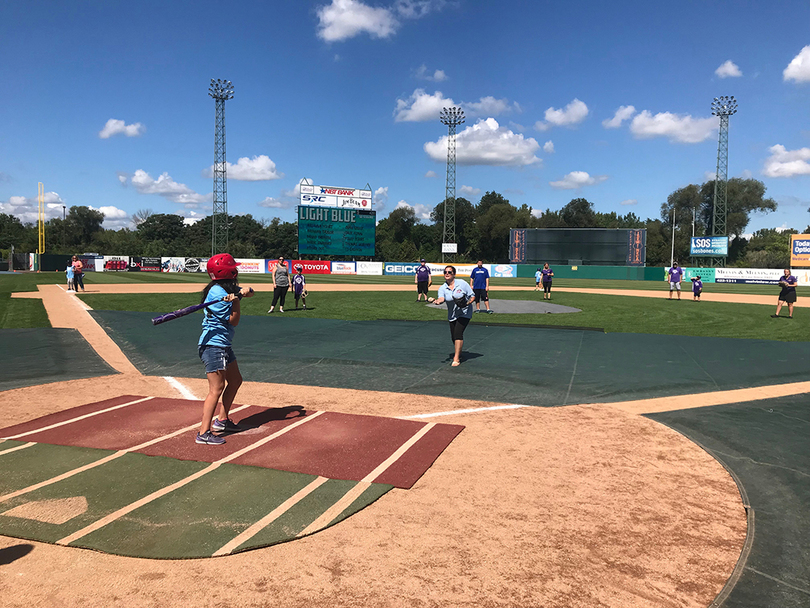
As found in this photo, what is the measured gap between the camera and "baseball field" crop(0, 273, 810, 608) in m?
3.33

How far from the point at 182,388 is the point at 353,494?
16.7ft

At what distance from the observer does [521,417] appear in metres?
7.15

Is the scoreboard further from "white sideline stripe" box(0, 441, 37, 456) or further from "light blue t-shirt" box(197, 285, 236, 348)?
"light blue t-shirt" box(197, 285, 236, 348)

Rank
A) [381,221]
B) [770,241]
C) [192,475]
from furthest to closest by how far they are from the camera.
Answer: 1. [381,221]
2. [770,241]
3. [192,475]

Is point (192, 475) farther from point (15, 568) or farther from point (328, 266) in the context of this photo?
point (328, 266)

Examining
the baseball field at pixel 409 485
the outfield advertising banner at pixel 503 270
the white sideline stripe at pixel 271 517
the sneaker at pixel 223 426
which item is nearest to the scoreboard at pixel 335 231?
the outfield advertising banner at pixel 503 270

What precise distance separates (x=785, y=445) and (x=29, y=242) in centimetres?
12502

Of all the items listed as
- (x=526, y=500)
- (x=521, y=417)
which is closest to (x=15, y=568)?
(x=526, y=500)

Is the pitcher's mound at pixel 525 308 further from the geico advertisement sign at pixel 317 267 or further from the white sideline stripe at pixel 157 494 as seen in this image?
the geico advertisement sign at pixel 317 267

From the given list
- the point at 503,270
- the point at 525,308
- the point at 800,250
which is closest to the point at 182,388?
the point at 525,308

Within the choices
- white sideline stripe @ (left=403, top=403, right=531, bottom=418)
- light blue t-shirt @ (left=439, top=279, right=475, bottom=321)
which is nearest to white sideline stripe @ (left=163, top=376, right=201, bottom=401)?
white sideline stripe @ (left=403, top=403, right=531, bottom=418)

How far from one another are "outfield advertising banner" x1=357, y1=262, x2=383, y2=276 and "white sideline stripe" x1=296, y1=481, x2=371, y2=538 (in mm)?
63538

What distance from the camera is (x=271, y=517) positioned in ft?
13.4

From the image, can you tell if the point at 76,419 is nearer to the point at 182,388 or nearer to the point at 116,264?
the point at 182,388
